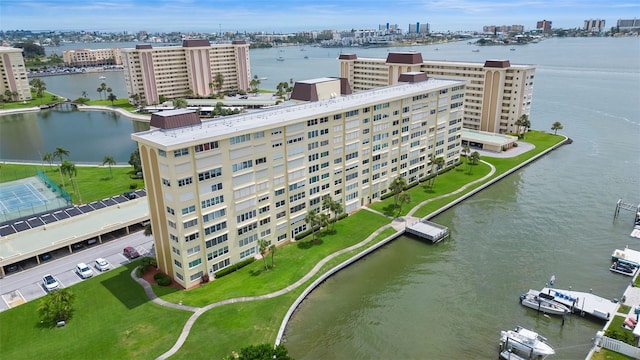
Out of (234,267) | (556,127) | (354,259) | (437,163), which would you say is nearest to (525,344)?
(354,259)

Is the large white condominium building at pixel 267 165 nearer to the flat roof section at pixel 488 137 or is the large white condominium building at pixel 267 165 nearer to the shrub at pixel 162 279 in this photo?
the shrub at pixel 162 279

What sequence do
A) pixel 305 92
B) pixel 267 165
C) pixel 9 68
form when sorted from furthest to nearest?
pixel 9 68, pixel 305 92, pixel 267 165

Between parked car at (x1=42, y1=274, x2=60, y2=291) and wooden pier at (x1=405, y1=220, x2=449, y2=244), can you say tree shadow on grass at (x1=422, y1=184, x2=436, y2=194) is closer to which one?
wooden pier at (x1=405, y1=220, x2=449, y2=244)

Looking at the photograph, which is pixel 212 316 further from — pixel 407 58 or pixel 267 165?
pixel 407 58

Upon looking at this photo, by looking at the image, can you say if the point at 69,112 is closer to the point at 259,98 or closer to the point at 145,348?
the point at 259,98

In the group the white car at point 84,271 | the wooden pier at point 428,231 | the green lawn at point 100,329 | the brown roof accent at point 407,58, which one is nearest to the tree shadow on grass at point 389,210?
the wooden pier at point 428,231

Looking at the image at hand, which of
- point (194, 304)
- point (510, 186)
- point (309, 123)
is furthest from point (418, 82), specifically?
point (194, 304)
